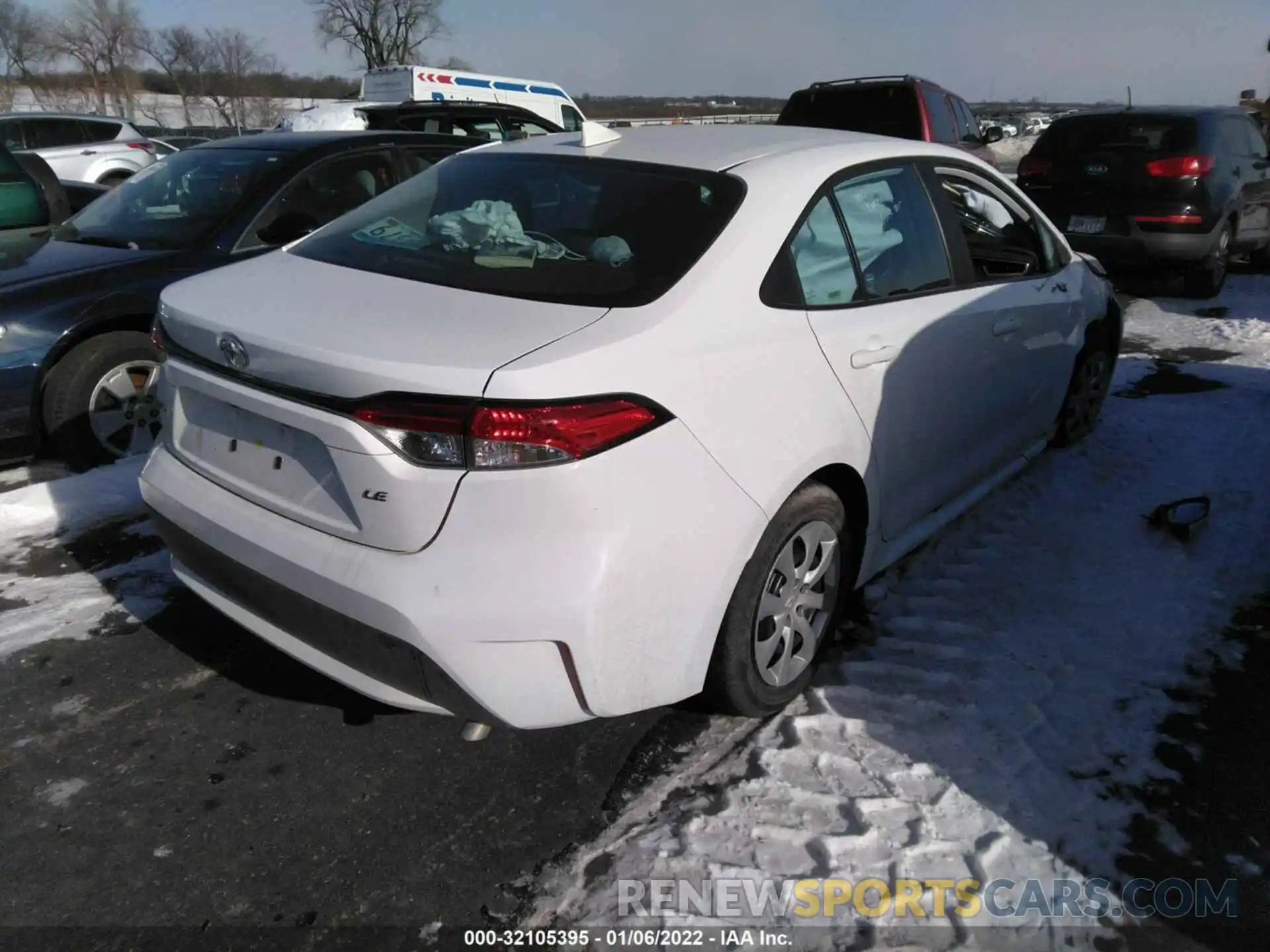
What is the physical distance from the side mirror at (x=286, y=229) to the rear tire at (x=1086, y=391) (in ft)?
12.4

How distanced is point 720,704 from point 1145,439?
3.68 meters

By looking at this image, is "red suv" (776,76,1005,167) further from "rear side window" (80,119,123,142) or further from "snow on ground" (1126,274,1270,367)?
"rear side window" (80,119,123,142)

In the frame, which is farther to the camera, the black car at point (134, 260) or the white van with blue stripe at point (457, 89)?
the white van with blue stripe at point (457, 89)

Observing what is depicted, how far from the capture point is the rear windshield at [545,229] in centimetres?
254

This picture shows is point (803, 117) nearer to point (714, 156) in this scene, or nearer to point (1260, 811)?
point (714, 156)

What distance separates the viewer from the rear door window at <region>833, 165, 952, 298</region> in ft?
10.1

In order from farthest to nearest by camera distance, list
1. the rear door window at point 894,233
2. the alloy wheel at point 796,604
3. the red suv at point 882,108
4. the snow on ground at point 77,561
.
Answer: the red suv at point 882,108 < the snow on ground at point 77,561 < the rear door window at point 894,233 < the alloy wheel at point 796,604

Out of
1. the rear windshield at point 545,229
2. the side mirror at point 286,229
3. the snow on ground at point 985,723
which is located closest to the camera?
the snow on ground at point 985,723

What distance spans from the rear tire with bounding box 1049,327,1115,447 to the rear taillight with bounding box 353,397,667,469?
334cm

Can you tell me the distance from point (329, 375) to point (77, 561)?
2.30 metres

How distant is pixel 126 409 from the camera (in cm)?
468

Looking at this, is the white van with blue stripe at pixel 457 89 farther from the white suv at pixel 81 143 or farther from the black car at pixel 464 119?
the black car at pixel 464 119

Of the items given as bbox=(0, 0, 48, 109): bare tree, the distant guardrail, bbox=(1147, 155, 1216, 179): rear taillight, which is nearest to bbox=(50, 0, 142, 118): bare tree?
bbox=(0, 0, 48, 109): bare tree

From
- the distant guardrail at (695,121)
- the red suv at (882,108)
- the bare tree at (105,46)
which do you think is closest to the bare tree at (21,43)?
the bare tree at (105,46)
